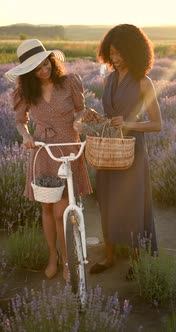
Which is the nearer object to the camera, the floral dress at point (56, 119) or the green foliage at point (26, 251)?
the floral dress at point (56, 119)

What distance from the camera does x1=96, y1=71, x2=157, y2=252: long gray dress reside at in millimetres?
3996

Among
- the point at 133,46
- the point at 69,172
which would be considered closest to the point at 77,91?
the point at 133,46

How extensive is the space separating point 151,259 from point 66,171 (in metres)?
1.02

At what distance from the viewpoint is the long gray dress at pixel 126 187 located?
157 inches

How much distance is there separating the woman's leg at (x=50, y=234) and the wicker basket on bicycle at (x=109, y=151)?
2.68 ft

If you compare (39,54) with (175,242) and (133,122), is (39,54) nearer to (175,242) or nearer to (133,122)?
(133,122)

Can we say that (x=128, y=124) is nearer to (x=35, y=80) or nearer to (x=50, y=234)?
(x=35, y=80)

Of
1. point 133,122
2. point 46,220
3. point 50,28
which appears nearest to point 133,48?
point 133,122

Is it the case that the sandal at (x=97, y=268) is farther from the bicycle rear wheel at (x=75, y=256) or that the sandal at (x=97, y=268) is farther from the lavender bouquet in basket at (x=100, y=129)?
the lavender bouquet in basket at (x=100, y=129)

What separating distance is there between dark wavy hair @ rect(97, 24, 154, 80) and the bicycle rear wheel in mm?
1089

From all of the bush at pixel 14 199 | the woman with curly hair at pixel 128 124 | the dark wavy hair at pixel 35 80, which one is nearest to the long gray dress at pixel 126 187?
the woman with curly hair at pixel 128 124

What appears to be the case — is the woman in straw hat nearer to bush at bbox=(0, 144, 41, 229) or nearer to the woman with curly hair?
the woman with curly hair

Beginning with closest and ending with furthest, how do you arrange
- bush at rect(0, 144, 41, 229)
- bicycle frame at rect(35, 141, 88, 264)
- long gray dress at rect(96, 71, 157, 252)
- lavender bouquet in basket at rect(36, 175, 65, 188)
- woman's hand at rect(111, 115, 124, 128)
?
bicycle frame at rect(35, 141, 88, 264)
woman's hand at rect(111, 115, 124, 128)
lavender bouquet in basket at rect(36, 175, 65, 188)
long gray dress at rect(96, 71, 157, 252)
bush at rect(0, 144, 41, 229)

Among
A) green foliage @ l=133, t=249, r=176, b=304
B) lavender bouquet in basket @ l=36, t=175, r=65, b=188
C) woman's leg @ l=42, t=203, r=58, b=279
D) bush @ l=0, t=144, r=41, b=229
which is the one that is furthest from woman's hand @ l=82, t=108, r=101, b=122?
bush @ l=0, t=144, r=41, b=229
